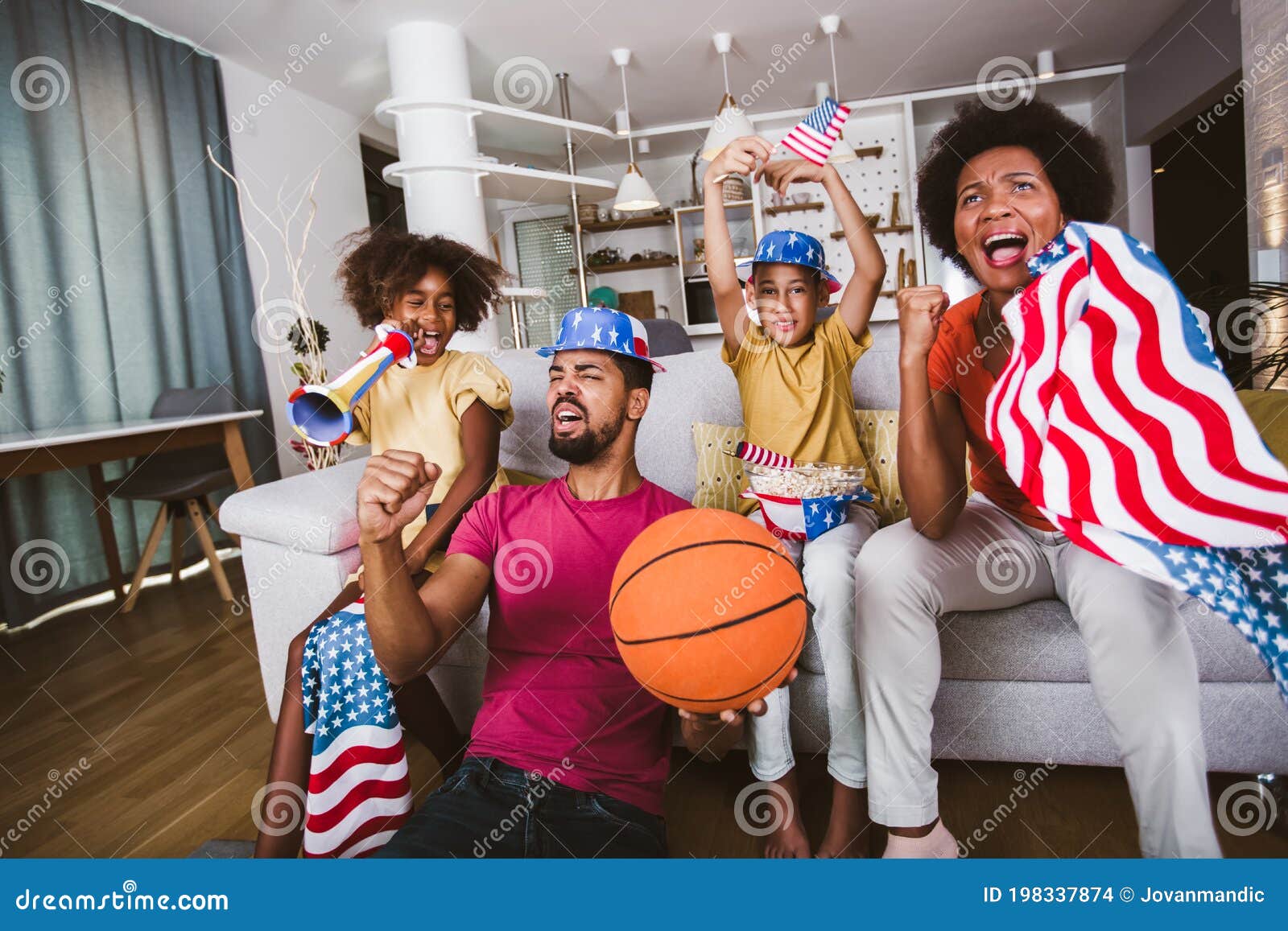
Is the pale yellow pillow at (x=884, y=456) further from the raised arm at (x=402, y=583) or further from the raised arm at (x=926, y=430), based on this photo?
the raised arm at (x=402, y=583)

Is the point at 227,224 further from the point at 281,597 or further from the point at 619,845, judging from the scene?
the point at 619,845

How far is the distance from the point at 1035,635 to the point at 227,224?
15.9ft

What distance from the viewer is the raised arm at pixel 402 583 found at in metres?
1.08

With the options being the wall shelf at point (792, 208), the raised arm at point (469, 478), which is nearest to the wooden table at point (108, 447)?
the raised arm at point (469, 478)

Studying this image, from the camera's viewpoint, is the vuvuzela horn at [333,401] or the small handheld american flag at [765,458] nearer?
the vuvuzela horn at [333,401]

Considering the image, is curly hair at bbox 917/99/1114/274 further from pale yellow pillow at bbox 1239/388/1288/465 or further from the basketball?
the basketball

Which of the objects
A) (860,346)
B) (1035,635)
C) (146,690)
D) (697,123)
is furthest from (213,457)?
(697,123)

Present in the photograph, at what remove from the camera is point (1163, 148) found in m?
6.31

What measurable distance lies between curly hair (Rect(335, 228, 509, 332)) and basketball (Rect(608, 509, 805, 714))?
136 cm

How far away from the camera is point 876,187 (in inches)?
268

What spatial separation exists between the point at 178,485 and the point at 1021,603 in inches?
137

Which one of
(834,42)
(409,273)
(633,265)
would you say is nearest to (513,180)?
(633,265)

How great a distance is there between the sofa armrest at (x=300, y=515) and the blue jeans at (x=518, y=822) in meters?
0.93

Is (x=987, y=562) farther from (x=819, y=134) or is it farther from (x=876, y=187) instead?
(x=876, y=187)
